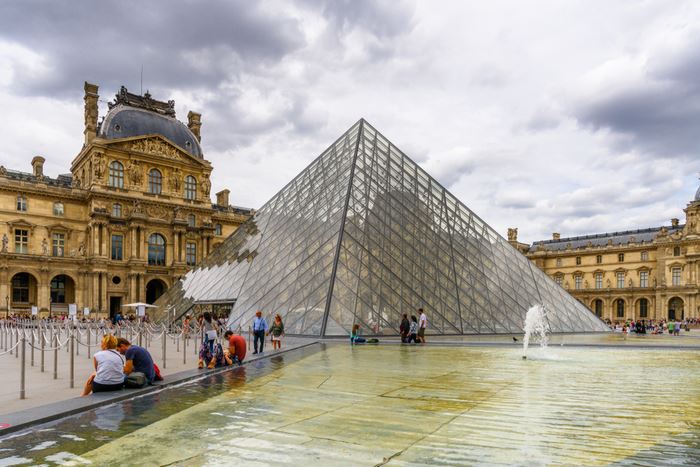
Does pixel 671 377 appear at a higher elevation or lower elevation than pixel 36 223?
lower

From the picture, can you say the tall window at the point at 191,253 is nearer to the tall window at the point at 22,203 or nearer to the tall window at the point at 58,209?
the tall window at the point at 58,209

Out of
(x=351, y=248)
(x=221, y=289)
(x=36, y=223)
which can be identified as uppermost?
(x=36, y=223)

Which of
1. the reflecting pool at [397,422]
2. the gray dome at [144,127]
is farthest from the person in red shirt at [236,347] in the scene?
the gray dome at [144,127]

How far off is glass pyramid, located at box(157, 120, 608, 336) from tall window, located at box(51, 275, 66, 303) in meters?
23.0

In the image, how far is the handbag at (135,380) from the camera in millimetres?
7461

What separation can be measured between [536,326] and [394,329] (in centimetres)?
644

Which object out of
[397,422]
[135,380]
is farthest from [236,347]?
[397,422]

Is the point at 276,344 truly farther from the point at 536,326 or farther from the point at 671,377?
the point at 536,326

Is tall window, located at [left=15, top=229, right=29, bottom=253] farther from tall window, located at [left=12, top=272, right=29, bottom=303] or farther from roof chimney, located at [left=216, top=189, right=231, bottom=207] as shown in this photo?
roof chimney, located at [left=216, top=189, right=231, bottom=207]

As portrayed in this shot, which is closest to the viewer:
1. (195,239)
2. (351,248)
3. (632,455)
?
(632,455)

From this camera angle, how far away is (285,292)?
18891mm

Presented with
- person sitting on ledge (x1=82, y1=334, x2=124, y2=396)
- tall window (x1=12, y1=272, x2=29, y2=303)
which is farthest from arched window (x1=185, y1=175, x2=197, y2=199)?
person sitting on ledge (x1=82, y1=334, x2=124, y2=396)

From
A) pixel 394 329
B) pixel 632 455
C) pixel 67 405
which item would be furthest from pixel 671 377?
pixel 394 329

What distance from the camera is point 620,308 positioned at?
234ft
